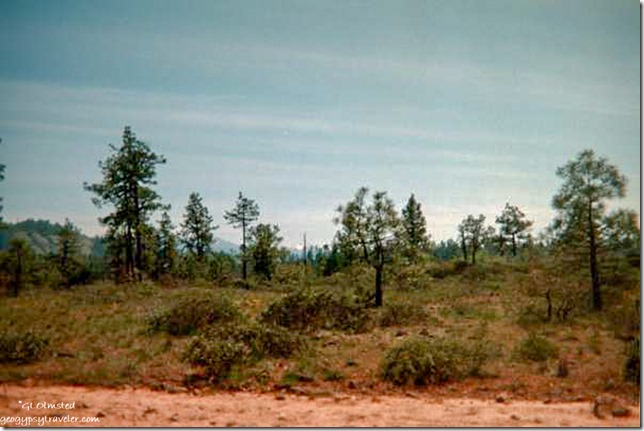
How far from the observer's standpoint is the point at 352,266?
24.2 m

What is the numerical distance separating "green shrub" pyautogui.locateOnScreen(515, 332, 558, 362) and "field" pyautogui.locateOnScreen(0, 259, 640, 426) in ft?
0.09

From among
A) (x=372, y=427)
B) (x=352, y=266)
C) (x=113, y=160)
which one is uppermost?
(x=113, y=160)

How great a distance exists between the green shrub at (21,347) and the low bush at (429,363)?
348 inches

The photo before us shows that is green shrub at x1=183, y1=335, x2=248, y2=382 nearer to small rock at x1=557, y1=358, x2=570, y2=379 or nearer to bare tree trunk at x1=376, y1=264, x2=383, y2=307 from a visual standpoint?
small rock at x1=557, y1=358, x2=570, y2=379

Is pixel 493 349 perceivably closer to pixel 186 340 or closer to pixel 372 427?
pixel 372 427

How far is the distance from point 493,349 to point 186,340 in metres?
9.13

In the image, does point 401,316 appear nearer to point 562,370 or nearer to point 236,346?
point 562,370

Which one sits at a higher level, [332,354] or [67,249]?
[67,249]

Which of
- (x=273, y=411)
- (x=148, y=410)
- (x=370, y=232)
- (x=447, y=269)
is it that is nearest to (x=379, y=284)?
(x=370, y=232)

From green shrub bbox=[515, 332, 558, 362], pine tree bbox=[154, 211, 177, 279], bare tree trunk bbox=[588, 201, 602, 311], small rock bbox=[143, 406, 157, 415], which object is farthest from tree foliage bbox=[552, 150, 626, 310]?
pine tree bbox=[154, 211, 177, 279]

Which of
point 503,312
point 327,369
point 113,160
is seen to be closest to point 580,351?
point 327,369

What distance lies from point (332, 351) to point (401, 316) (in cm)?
618

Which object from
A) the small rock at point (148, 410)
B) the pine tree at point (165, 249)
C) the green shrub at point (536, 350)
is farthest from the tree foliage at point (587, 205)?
the pine tree at point (165, 249)

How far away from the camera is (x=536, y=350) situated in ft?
39.4
